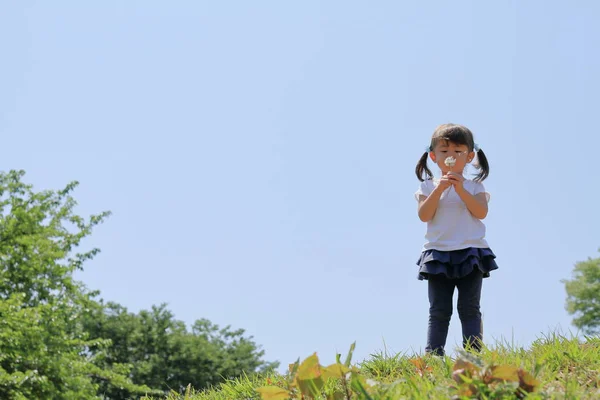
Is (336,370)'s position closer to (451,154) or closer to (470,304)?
(470,304)

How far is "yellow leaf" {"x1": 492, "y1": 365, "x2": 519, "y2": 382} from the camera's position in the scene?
2344 mm

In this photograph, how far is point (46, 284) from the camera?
69.6ft

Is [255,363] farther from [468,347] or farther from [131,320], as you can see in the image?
[468,347]

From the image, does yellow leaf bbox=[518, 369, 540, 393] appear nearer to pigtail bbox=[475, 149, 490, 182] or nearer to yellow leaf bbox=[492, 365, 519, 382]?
yellow leaf bbox=[492, 365, 519, 382]

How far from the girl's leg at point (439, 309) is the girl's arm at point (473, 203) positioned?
0.59 m

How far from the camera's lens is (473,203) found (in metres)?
5.45

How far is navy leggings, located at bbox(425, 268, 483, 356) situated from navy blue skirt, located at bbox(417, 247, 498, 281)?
0.09 meters

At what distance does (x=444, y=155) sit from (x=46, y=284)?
18376 millimetres

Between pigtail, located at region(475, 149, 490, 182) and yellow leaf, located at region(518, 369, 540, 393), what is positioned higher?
→ pigtail, located at region(475, 149, 490, 182)

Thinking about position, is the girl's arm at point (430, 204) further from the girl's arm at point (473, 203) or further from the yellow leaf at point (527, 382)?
the yellow leaf at point (527, 382)

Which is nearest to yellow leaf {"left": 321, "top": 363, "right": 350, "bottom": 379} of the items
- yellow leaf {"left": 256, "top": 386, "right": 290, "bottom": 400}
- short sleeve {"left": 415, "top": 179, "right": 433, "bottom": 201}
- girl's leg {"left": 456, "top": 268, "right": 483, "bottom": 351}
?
yellow leaf {"left": 256, "top": 386, "right": 290, "bottom": 400}

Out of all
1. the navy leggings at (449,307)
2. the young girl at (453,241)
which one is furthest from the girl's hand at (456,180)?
the navy leggings at (449,307)

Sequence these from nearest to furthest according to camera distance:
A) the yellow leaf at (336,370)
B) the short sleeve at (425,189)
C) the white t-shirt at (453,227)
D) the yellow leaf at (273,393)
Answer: the yellow leaf at (336,370), the yellow leaf at (273,393), the white t-shirt at (453,227), the short sleeve at (425,189)

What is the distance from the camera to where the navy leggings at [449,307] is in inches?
212
